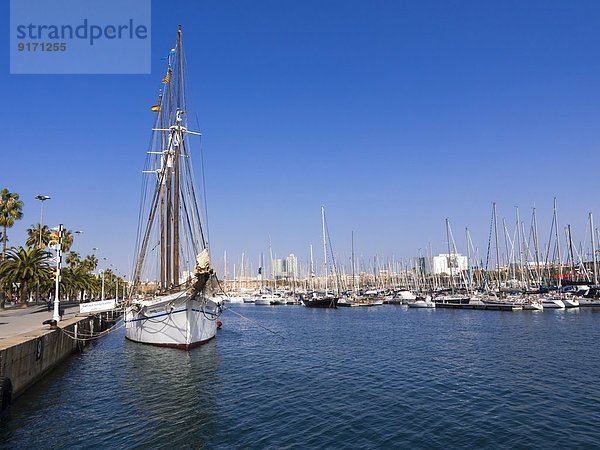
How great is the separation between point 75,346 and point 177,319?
9.63 metres

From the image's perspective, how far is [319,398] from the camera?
1986 cm

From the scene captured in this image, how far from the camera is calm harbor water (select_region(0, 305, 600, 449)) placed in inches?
587

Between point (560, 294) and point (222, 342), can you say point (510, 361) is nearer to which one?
point (222, 342)

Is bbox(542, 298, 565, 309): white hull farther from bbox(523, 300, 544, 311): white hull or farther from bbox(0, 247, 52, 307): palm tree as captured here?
bbox(0, 247, 52, 307): palm tree

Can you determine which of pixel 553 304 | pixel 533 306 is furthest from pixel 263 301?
pixel 553 304

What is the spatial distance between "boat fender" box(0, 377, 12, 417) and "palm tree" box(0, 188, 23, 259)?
47902 mm

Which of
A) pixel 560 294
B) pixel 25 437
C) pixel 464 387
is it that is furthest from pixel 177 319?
pixel 560 294

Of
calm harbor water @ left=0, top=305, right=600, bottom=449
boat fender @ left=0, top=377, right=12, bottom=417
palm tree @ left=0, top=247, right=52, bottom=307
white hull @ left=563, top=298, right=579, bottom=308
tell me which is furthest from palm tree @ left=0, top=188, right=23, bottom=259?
white hull @ left=563, top=298, right=579, bottom=308

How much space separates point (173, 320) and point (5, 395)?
15271 mm

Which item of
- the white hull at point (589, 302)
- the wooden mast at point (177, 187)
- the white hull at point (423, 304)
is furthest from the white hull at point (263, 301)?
the wooden mast at point (177, 187)

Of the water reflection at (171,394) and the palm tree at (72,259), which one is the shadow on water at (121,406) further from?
the palm tree at (72,259)

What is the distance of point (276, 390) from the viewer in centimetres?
2148

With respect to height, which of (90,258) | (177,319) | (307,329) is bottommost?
(307,329)

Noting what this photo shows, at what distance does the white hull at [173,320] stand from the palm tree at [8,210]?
1367 inches
